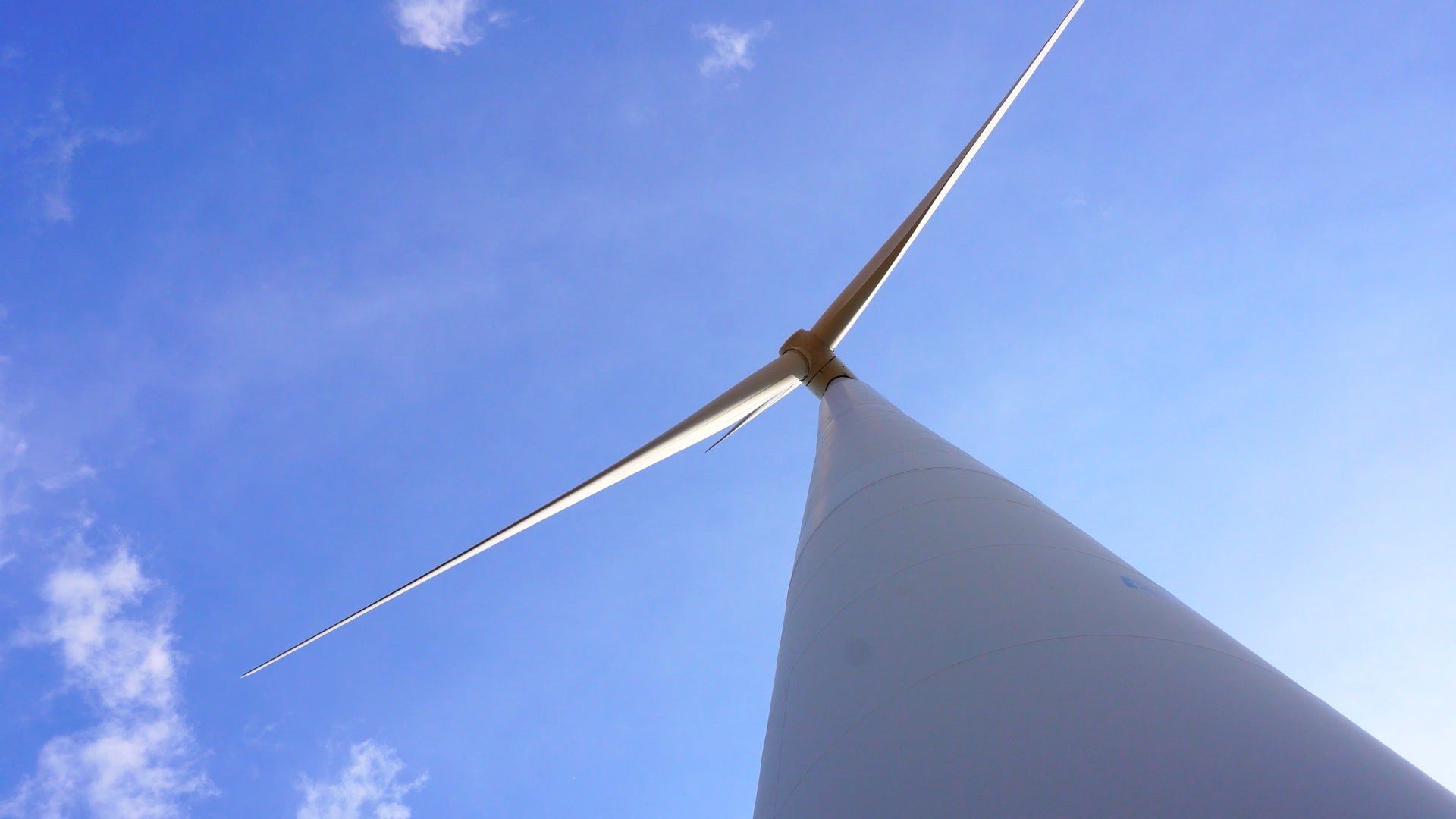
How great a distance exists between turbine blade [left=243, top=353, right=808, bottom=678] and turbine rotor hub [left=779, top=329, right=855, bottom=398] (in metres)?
0.49

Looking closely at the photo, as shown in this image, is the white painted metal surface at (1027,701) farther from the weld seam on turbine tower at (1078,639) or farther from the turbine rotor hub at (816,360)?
the turbine rotor hub at (816,360)

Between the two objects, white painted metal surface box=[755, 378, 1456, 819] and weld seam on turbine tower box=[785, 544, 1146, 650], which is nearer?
white painted metal surface box=[755, 378, 1456, 819]

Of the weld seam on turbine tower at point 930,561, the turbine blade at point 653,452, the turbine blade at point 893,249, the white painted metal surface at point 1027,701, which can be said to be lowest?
the white painted metal surface at point 1027,701

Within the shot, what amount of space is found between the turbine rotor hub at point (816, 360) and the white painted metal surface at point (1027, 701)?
8.64m

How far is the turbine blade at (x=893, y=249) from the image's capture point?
13734mm

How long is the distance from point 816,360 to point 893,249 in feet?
8.40

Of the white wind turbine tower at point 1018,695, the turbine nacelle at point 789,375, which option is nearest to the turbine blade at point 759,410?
the turbine nacelle at point 789,375

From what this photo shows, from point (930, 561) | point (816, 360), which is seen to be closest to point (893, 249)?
point (816, 360)

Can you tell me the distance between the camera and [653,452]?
12.1 metres

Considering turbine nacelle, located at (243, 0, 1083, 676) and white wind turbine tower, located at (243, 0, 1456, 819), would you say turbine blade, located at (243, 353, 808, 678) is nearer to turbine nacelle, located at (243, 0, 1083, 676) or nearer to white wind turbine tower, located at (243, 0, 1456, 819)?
turbine nacelle, located at (243, 0, 1083, 676)

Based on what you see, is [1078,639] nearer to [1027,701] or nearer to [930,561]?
[1027,701]

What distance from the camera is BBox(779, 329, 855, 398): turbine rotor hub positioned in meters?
13.5

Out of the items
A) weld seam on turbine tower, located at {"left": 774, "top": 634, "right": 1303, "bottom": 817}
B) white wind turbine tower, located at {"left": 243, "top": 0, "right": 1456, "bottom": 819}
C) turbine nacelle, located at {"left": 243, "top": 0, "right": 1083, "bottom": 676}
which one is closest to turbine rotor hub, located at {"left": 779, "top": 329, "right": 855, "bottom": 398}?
turbine nacelle, located at {"left": 243, "top": 0, "right": 1083, "bottom": 676}

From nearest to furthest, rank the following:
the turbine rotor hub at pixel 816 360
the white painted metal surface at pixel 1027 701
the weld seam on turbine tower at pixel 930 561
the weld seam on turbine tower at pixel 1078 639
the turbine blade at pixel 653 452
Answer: the white painted metal surface at pixel 1027 701
the weld seam on turbine tower at pixel 1078 639
the weld seam on turbine tower at pixel 930 561
the turbine blade at pixel 653 452
the turbine rotor hub at pixel 816 360
